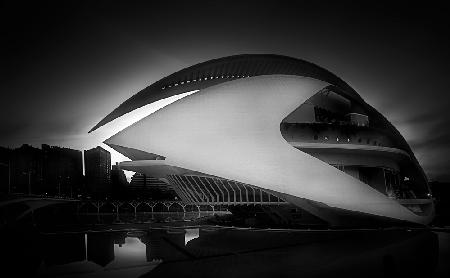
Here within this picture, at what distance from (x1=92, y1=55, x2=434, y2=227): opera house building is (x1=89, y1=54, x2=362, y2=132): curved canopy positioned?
59mm

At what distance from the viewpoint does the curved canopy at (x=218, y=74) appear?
17750mm

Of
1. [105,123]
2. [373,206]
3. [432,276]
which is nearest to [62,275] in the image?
[432,276]

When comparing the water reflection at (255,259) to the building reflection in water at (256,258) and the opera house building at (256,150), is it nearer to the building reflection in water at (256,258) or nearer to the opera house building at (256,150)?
the building reflection in water at (256,258)

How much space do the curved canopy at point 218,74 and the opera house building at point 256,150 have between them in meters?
0.06

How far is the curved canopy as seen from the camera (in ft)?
58.2

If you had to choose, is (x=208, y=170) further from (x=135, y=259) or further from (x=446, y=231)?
(x=446, y=231)

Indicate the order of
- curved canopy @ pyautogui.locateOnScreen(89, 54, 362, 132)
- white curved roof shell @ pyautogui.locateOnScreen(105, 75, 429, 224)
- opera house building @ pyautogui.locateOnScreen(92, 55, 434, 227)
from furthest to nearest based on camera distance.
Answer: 1. curved canopy @ pyautogui.locateOnScreen(89, 54, 362, 132)
2. opera house building @ pyautogui.locateOnScreen(92, 55, 434, 227)
3. white curved roof shell @ pyautogui.locateOnScreen(105, 75, 429, 224)

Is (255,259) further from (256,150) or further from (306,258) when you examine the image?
(256,150)

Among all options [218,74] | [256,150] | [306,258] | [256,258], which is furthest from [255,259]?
[218,74]

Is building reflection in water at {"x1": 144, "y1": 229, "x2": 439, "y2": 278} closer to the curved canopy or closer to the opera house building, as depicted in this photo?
the opera house building

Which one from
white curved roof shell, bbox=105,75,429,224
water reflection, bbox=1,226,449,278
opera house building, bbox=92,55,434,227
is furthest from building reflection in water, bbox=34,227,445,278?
opera house building, bbox=92,55,434,227

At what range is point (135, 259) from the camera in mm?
7941

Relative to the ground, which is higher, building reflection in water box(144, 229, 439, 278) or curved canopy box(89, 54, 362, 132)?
curved canopy box(89, 54, 362, 132)

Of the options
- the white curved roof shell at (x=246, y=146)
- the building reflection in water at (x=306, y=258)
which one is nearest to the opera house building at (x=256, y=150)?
the white curved roof shell at (x=246, y=146)
